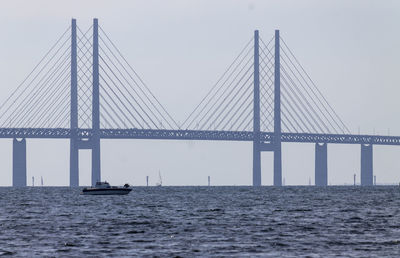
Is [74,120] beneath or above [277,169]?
above

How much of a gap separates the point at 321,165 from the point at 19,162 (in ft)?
153

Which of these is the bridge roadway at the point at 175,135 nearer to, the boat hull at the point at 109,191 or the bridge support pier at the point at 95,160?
the bridge support pier at the point at 95,160

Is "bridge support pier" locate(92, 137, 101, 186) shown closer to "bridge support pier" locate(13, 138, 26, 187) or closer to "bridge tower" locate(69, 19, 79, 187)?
"bridge tower" locate(69, 19, 79, 187)

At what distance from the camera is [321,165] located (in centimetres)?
19250

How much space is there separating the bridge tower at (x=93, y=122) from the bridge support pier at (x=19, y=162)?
9658 millimetres

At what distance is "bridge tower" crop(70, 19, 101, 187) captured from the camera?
159125mm

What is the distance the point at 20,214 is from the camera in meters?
75.3

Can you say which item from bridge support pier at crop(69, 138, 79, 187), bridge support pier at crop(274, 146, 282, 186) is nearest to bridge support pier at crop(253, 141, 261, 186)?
bridge support pier at crop(274, 146, 282, 186)

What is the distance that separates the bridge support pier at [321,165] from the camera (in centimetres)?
18662

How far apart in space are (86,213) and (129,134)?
94578 mm

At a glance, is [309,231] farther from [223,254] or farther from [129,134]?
[129,134]

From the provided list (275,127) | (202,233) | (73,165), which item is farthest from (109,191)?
(202,233)

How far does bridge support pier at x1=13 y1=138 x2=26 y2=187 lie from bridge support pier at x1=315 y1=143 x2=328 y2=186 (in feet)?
143

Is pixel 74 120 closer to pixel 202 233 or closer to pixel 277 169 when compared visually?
pixel 277 169
